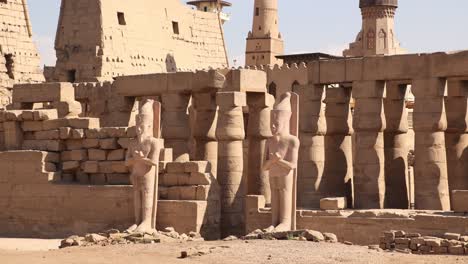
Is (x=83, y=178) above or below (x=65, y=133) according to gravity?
below

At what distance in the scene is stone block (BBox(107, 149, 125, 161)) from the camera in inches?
947

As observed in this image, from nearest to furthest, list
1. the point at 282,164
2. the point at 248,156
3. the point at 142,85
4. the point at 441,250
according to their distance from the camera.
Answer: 1. the point at 441,250
2. the point at 282,164
3. the point at 248,156
4. the point at 142,85

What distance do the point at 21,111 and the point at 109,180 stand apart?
269 centimetres

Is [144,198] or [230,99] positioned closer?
[144,198]

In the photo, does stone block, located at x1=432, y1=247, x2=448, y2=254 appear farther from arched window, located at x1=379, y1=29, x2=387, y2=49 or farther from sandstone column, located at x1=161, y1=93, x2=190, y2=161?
arched window, located at x1=379, y1=29, x2=387, y2=49

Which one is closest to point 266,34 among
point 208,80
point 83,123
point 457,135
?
point 457,135

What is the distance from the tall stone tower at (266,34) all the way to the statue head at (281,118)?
4391 cm

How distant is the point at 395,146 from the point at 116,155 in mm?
6341

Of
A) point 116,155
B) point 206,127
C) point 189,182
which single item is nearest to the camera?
point 189,182

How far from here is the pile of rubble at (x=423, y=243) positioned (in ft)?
62.2

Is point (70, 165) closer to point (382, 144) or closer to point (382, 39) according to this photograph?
point (382, 144)

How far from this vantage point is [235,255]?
17625mm

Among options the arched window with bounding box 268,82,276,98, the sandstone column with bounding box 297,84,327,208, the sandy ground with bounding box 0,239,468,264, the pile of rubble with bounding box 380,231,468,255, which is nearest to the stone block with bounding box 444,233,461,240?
the pile of rubble with bounding box 380,231,468,255

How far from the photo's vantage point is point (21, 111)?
25266 mm
